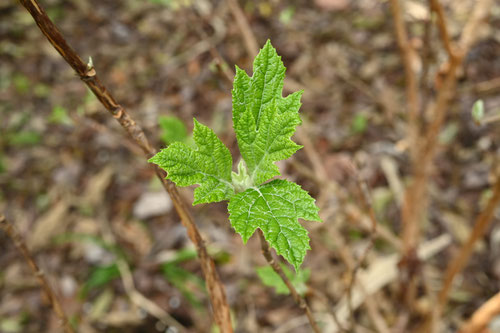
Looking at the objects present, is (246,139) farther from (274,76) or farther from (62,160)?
(62,160)

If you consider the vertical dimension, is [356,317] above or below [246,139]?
below

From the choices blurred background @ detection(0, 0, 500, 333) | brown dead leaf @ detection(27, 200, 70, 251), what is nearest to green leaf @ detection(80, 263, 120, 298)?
blurred background @ detection(0, 0, 500, 333)

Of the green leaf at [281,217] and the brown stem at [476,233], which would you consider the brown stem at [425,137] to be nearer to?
the brown stem at [476,233]

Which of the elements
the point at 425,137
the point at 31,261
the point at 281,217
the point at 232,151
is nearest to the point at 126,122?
the point at 281,217

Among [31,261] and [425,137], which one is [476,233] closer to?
[425,137]

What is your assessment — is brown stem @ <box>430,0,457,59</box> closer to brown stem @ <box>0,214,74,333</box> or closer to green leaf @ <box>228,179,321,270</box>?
green leaf @ <box>228,179,321,270</box>

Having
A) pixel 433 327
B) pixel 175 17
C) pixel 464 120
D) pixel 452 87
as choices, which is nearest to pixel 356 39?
pixel 464 120

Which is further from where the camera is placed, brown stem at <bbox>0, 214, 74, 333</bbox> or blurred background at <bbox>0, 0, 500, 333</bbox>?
blurred background at <bbox>0, 0, 500, 333</bbox>

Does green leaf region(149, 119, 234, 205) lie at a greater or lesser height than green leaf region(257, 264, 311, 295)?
greater
